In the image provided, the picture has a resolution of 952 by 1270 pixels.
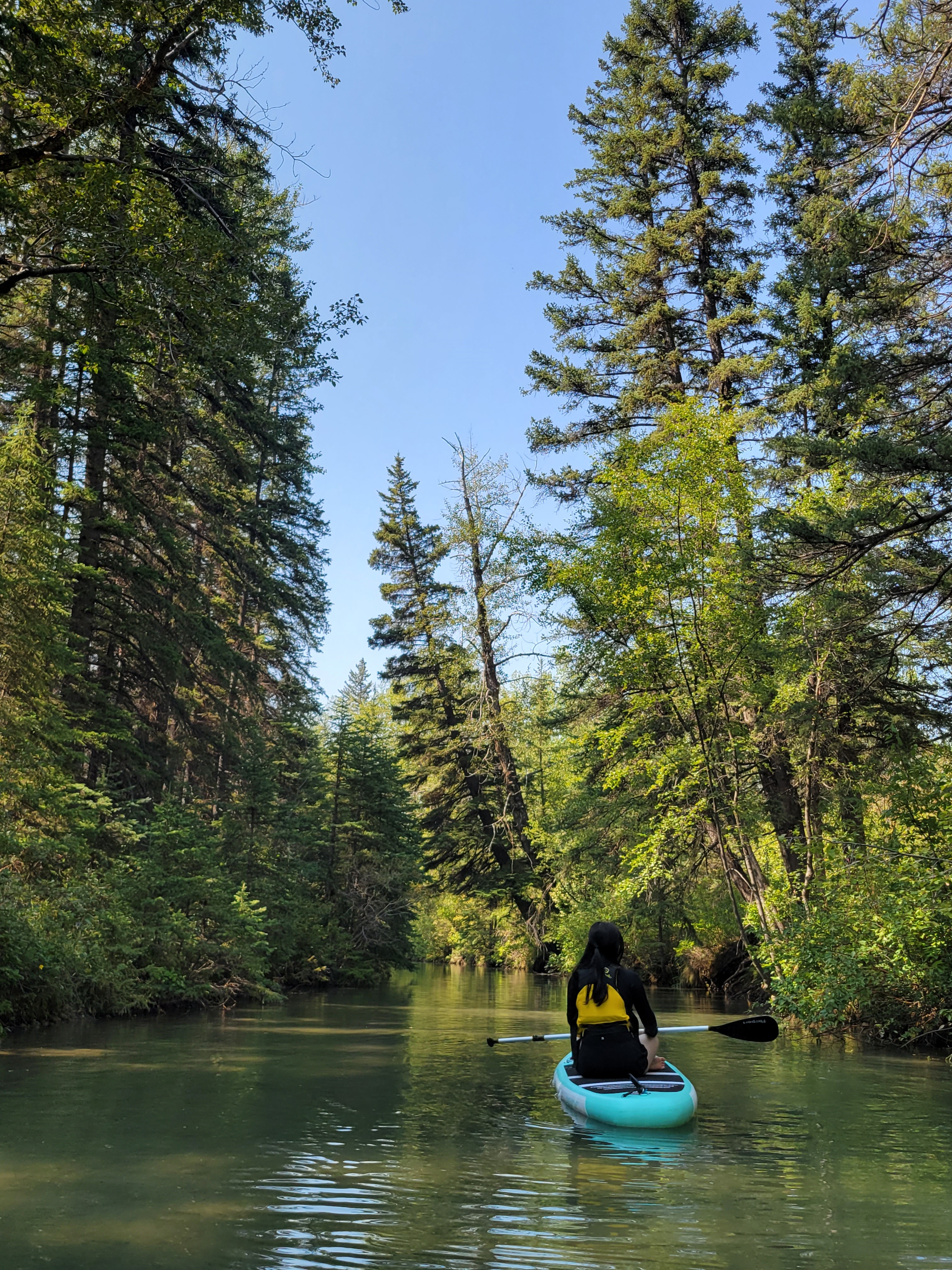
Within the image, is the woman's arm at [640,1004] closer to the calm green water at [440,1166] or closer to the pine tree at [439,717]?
the calm green water at [440,1166]

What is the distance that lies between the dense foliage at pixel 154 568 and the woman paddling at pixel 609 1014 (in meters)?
7.05

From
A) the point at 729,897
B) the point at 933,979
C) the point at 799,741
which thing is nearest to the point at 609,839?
the point at 729,897

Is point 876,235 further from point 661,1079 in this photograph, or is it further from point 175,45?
point 661,1079

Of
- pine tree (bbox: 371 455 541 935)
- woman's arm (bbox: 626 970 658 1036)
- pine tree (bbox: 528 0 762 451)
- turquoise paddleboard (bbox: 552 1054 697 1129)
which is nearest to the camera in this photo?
turquoise paddleboard (bbox: 552 1054 697 1129)

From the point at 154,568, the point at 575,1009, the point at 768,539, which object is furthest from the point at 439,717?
the point at 575,1009

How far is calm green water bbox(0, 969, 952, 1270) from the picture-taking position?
15.5 ft

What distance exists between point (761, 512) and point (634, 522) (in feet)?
11.6

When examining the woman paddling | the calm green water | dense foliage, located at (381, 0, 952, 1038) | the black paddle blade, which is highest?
dense foliage, located at (381, 0, 952, 1038)

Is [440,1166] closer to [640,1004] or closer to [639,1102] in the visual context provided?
[639,1102]

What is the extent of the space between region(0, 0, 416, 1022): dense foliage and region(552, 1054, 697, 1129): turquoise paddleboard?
7209mm

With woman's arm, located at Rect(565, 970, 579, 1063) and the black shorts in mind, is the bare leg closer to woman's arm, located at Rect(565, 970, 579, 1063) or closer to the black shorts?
the black shorts

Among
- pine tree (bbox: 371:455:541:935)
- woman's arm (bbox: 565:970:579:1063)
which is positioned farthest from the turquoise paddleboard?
pine tree (bbox: 371:455:541:935)

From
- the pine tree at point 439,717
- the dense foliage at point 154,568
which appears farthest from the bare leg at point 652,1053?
the pine tree at point 439,717

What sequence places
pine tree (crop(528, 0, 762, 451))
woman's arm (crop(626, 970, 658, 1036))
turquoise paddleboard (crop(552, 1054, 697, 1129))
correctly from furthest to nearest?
pine tree (crop(528, 0, 762, 451)) < woman's arm (crop(626, 970, 658, 1036)) < turquoise paddleboard (crop(552, 1054, 697, 1129))
